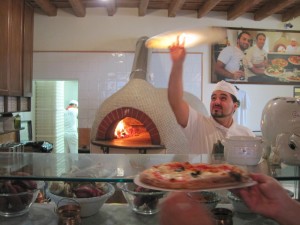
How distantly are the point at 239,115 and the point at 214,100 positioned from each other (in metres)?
2.12

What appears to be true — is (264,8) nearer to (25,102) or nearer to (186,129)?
(186,129)

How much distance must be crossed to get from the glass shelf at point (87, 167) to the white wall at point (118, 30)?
329cm

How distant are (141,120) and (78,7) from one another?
180cm

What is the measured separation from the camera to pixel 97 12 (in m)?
4.39

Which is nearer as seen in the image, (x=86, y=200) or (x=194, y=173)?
(x=194, y=173)

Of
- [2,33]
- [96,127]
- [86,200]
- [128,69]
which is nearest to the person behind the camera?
[86,200]

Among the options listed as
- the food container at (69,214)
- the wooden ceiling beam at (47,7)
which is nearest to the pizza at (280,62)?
the wooden ceiling beam at (47,7)

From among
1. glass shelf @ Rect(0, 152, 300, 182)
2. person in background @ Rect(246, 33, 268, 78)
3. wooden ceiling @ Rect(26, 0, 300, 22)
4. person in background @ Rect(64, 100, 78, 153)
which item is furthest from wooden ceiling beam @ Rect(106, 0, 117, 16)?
glass shelf @ Rect(0, 152, 300, 182)

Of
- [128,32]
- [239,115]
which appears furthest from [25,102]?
[239,115]

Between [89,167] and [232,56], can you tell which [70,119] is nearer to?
[232,56]

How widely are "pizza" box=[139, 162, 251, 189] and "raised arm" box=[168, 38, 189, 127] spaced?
2.39ft

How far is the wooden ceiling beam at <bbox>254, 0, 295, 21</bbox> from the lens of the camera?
3.76 metres

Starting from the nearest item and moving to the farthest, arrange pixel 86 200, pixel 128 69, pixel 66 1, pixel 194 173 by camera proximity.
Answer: pixel 194 173 < pixel 86 200 < pixel 66 1 < pixel 128 69

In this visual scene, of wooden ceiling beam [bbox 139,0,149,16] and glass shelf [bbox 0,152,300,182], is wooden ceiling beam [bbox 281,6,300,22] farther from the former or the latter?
glass shelf [bbox 0,152,300,182]
